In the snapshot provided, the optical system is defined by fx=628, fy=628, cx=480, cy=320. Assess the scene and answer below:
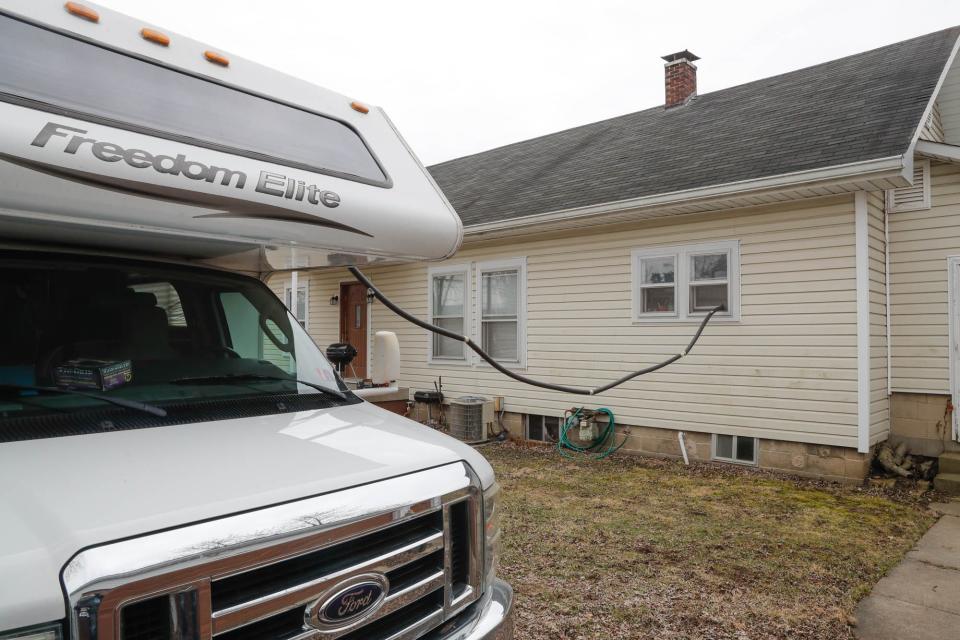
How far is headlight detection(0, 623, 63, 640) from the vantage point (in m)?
1.22

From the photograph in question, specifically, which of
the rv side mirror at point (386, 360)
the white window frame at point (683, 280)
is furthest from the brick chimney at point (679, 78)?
the rv side mirror at point (386, 360)

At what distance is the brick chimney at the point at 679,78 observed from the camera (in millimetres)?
11219

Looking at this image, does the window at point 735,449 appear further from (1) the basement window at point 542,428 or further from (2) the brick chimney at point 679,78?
(2) the brick chimney at point 679,78

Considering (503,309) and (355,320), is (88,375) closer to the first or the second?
(503,309)

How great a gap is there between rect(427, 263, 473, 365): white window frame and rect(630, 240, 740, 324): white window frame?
9.86 feet

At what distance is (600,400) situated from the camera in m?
8.84

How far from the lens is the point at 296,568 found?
5.33ft

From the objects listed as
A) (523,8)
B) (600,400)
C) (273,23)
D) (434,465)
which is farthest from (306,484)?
(523,8)

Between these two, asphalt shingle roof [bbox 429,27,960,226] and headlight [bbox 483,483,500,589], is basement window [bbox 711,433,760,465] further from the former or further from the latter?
headlight [bbox 483,483,500,589]

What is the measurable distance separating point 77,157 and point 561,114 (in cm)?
4827

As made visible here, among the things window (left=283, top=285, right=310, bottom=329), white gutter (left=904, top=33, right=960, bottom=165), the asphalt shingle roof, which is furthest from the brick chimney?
window (left=283, top=285, right=310, bottom=329)

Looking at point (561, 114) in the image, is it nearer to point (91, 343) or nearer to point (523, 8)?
point (523, 8)

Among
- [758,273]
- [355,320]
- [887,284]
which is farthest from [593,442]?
[355,320]

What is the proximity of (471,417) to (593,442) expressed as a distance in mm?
1897
